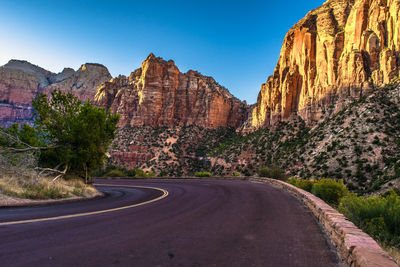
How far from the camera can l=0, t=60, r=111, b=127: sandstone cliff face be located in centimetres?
13175

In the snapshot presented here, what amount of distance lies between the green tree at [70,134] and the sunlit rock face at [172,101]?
6551 cm

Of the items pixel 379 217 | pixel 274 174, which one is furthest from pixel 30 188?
pixel 274 174

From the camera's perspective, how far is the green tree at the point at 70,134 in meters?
15.9

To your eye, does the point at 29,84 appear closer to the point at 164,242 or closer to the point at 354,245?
the point at 164,242

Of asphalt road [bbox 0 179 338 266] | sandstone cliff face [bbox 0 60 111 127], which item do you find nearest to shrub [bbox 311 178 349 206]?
asphalt road [bbox 0 179 338 266]

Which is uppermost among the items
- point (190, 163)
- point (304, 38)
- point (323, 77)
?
point (304, 38)

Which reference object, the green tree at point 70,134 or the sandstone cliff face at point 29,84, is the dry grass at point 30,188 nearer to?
the green tree at point 70,134

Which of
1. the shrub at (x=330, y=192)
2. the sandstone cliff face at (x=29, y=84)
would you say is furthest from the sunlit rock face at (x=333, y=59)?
the sandstone cliff face at (x=29, y=84)

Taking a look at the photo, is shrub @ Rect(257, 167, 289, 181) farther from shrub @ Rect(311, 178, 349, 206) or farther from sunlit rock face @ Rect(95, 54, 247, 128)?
sunlit rock face @ Rect(95, 54, 247, 128)

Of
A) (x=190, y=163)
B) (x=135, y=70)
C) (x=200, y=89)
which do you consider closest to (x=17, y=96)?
(x=135, y=70)

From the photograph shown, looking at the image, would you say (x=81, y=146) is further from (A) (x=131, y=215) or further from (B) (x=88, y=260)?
(B) (x=88, y=260)

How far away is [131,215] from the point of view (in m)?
6.85

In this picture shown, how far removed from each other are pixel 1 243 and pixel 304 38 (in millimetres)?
67604

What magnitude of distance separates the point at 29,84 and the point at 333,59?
574ft
